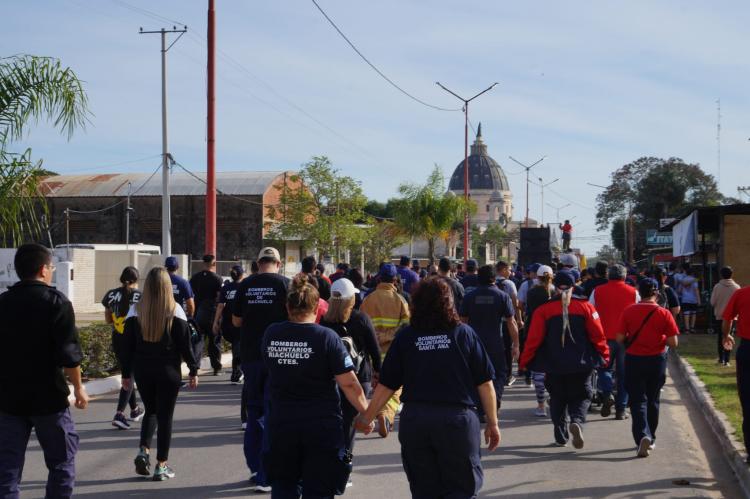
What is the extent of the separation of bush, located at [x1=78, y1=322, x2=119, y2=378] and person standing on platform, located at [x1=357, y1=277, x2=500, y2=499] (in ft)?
31.5

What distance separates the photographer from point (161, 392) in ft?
24.6

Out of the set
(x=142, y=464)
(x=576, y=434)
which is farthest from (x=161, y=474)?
(x=576, y=434)

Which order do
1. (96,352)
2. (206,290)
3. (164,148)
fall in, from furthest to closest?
1. (164,148)
2. (206,290)
3. (96,352)

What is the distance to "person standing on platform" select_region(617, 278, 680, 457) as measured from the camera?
8984mm

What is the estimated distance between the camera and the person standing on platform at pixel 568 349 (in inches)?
353

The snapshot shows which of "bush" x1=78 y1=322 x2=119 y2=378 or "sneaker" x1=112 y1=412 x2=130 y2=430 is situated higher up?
"bush" x1=78 y1=322 x2=119 y2=378

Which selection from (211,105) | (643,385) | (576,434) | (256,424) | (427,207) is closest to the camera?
(256,424)

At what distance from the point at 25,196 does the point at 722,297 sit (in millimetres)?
11710

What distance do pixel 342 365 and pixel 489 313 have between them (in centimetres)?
541

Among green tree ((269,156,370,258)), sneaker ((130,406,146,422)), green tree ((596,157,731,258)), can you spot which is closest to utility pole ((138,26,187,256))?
sneaker ((130,406,146,422))

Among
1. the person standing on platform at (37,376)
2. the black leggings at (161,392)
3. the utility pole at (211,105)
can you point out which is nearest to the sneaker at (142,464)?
the black leggings at (161,392)

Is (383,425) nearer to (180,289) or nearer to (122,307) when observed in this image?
(122,307)

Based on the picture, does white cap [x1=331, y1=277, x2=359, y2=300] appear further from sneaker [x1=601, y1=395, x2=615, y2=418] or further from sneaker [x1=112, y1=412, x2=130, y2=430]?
sneaker [x1=601, y1=395, x2=615, y2=418]

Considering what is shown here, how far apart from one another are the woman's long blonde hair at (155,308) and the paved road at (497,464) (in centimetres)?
132
